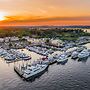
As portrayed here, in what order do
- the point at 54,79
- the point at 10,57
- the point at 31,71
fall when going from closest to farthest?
the point at 54,79 → the point at 31,71 → the point at 10,57

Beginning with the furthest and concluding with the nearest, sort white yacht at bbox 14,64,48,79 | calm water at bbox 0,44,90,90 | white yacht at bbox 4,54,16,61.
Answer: white yacht at bbox 4,54,16,61 → white yacht at bbox 14,64,48,79 → calm water at bbox 0,44,90,90

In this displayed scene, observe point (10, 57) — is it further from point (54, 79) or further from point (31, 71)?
point (54, 79)

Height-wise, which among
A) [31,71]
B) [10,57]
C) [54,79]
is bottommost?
[54,79]

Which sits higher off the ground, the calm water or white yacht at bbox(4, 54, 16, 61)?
white yacht at bbox(4, 54, 16, 61)

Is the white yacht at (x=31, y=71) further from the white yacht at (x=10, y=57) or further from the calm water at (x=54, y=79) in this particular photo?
the white yacht at (x=10, y=57)

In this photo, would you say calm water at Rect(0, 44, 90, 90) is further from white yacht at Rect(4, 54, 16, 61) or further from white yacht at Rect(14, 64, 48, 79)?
white yacht at Rect(4, 54, 16, 61)

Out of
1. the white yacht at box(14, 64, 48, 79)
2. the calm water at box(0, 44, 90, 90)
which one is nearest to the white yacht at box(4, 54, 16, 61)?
the calm water at box(0, 44, 90, 90)

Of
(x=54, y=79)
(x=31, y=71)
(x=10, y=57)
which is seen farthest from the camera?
(x=10, y=57)

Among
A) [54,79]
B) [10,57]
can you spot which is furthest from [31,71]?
[10,57]

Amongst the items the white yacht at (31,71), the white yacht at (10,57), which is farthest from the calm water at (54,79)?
the white yacht at (10,57)
